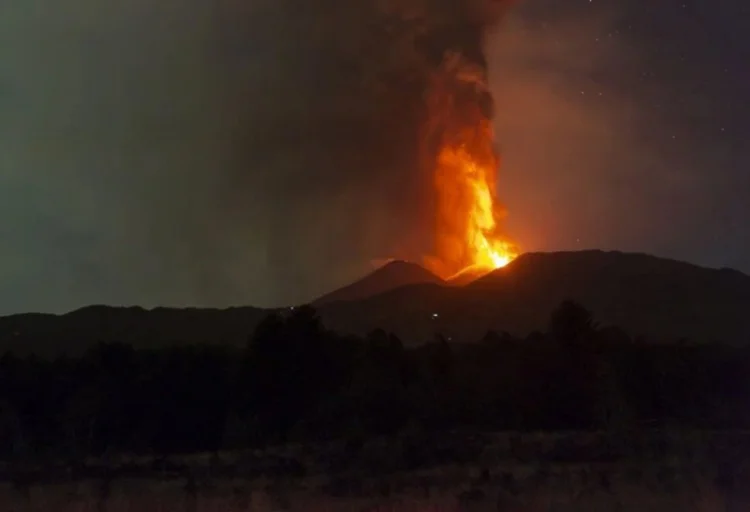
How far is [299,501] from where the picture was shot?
82.7ft

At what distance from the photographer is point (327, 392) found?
4528 cm

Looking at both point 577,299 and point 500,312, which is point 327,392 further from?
point 577,299

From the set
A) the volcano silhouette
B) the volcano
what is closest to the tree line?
the volcano

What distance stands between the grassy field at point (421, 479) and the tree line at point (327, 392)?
802 cm

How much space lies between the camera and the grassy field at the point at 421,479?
24.5m

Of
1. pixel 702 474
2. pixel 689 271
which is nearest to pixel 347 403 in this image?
pixel 702 474

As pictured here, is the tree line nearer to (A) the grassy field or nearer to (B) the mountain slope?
(A) the grassy field

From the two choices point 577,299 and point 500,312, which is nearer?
point 500,312

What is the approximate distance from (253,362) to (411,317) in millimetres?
83909

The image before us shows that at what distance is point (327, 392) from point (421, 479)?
779 inches

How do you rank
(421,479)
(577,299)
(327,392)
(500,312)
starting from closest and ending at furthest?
(421,479)
(327,392)
(500,312)
(577,299)

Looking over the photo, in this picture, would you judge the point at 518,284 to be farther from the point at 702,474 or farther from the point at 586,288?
the point at 702,474

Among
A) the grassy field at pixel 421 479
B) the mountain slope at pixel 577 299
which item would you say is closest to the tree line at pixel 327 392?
the grassy field at pixel 421 479

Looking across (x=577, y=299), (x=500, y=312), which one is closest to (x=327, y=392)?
(x=500, y=312)
